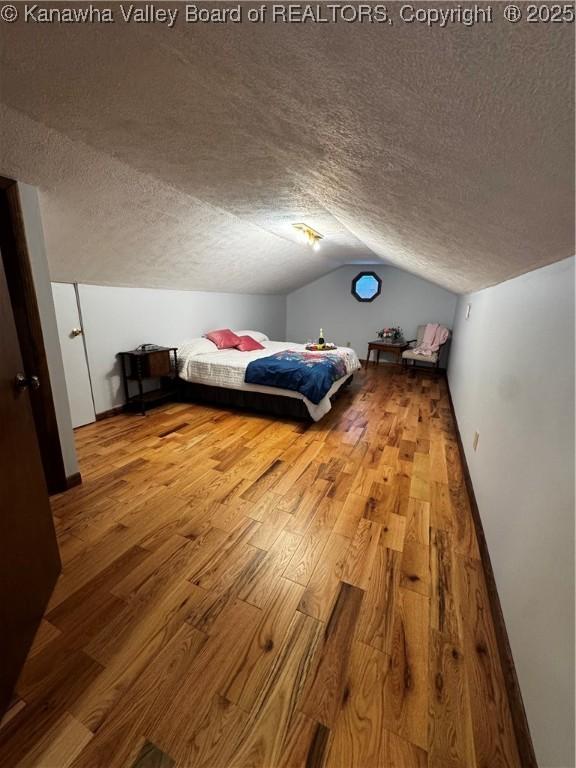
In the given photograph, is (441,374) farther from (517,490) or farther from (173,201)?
(173,201)

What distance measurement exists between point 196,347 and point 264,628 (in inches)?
130

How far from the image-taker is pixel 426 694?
108 centimetres

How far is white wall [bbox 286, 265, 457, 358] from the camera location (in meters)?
5.71

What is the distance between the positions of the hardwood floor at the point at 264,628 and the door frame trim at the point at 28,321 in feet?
1.01

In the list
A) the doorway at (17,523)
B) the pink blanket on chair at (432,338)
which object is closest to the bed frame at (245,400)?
the doorway at (17,523)

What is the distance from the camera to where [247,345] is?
4449 millimetres

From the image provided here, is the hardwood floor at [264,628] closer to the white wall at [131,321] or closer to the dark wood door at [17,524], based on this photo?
the dark wood door at [17,524]

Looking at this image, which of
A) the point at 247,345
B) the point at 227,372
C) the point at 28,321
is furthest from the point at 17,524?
the point at 247,345

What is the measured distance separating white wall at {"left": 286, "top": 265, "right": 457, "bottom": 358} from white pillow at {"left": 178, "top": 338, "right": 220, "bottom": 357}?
305 cm

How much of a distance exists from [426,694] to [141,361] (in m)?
3.40

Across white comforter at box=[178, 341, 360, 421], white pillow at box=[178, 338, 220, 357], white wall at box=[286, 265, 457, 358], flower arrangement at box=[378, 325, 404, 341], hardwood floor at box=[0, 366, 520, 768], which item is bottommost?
hardwood floor at box=[0, 366, 520, 768]

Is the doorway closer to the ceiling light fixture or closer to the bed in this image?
the bed

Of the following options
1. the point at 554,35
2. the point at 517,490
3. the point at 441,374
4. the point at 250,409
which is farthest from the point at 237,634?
the point at 441,374

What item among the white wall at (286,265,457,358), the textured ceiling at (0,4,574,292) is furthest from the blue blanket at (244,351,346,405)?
the white wall at (286,265,457,358)
